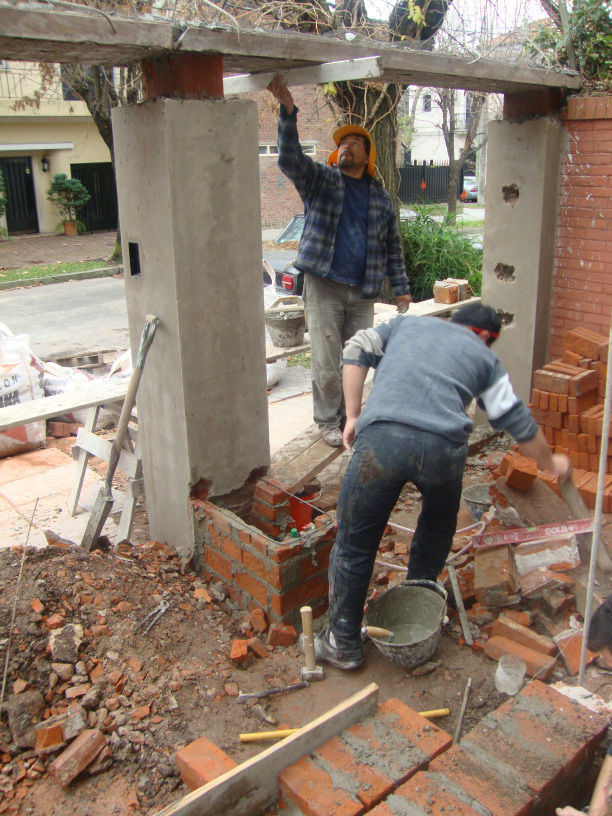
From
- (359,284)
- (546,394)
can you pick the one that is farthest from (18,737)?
(546,394)

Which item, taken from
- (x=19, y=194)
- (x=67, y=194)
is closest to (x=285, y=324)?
(x=67, y=194)

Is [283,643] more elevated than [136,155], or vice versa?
[136,155]

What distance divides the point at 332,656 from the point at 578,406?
2.66 m

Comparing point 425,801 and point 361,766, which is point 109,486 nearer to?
point 361,766

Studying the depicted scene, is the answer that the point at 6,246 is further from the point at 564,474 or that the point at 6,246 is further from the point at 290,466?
the point at 564,474

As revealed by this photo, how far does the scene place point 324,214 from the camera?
4.61m

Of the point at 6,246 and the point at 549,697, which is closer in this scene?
the point at 549,697

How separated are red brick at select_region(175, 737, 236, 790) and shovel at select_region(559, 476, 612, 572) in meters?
2.03

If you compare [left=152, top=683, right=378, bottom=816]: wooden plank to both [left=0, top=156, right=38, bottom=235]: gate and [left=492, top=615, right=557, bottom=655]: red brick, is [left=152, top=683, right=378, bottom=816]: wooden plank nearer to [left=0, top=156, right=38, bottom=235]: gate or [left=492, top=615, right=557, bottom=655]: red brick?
[left=492, top=615, right=557, bottom=655]: red brick

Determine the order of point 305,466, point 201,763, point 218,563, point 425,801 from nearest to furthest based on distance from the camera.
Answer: point 425,801, point 201,763, point 218,563, point 305,466

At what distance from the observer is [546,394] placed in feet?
17.1

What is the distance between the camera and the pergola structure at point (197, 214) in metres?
3.44

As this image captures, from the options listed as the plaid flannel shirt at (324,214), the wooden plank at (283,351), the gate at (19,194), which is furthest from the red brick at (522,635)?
the gate at (19,194)

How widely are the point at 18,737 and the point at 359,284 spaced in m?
3.22
